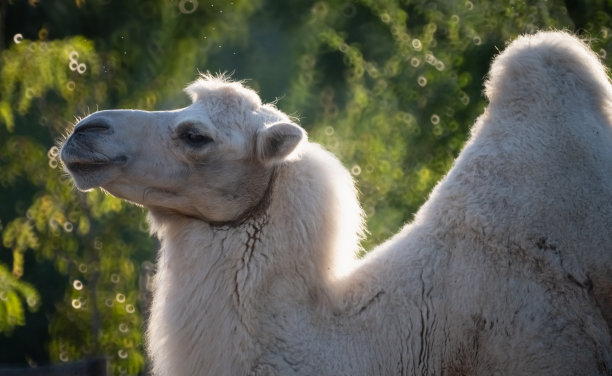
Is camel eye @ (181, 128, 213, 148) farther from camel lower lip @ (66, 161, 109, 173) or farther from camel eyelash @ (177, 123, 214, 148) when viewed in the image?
camel lower lip @ (66, 161, 109, 173)

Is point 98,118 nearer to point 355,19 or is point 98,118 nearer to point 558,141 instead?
point 558,141

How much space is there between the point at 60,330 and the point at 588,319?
8.89 metres

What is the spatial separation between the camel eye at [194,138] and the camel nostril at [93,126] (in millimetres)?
358

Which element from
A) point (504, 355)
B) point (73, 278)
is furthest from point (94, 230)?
point (504, 355)

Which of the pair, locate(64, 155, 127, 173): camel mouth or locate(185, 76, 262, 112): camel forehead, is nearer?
locate(64, 155, 127, 173): camel mouth

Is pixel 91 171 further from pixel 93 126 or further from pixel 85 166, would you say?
pixel 93 126

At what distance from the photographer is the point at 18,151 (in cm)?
1038

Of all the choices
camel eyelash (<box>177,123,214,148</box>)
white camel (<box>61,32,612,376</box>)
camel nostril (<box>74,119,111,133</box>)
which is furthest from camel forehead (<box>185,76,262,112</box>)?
camel nostril (<box>74,119,111,133</box>)

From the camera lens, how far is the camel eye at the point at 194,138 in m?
4.34

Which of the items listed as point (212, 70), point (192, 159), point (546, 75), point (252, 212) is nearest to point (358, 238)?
point (252, 212)

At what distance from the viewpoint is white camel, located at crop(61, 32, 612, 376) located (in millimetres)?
4008

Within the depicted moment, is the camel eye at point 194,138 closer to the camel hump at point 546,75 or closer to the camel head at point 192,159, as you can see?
the camel head at point 192,159

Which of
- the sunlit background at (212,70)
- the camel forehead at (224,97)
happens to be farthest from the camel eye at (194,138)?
the sunlit background at (212,70)

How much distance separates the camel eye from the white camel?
10 mm
